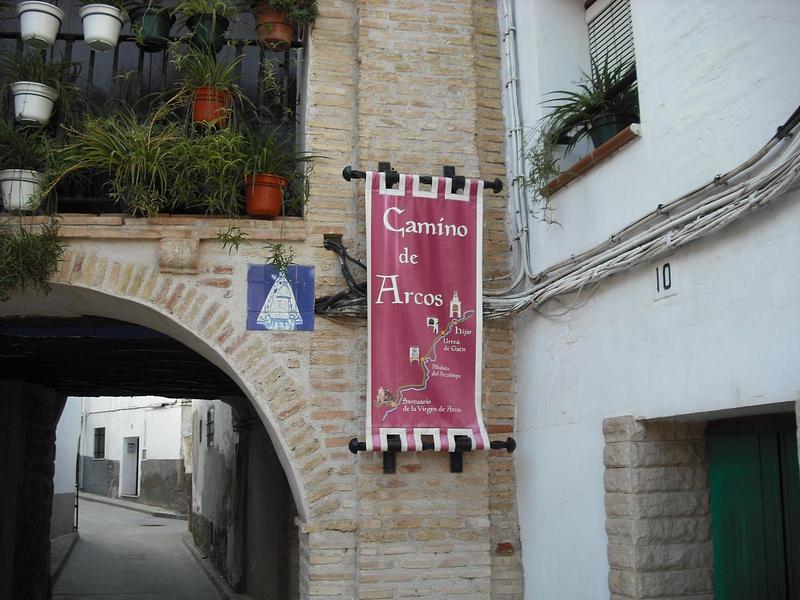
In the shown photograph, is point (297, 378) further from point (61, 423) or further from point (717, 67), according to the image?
point (61, 423)

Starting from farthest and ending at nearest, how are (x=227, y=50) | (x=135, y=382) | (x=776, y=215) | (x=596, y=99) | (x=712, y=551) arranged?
(x=135, y=382), (x=227, y=50), (x=596, y=99), (x=712, y=551), (x=776, y=215)

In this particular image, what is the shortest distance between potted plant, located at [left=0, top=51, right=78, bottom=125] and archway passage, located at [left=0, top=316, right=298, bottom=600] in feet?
4.87

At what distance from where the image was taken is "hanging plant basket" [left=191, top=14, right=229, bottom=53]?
5.41 metres

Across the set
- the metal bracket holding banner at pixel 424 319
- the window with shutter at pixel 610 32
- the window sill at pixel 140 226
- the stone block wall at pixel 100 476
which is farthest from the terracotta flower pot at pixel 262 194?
the stone block wall at pixel 100 476

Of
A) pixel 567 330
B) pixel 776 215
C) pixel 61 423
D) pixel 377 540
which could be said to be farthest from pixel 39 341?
pixel 61 423

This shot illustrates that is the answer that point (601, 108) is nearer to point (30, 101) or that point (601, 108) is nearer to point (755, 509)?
point (755, 509)

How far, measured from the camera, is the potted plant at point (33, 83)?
520 centimetres

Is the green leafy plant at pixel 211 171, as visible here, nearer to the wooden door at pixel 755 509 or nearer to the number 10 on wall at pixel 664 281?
the number 10 on wall at pixel 664 281

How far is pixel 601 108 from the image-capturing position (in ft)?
15.8

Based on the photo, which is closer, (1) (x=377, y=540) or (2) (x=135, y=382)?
(1) (x=377, y=540)

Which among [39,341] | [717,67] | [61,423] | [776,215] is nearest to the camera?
[776,215]

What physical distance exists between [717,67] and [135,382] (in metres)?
7.81

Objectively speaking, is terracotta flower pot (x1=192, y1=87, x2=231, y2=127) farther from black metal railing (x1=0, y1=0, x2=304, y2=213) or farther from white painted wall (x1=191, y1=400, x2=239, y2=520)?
white painted wall (x1=191, y1=400, x2=239, y2=520)

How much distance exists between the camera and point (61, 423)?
629 inches
